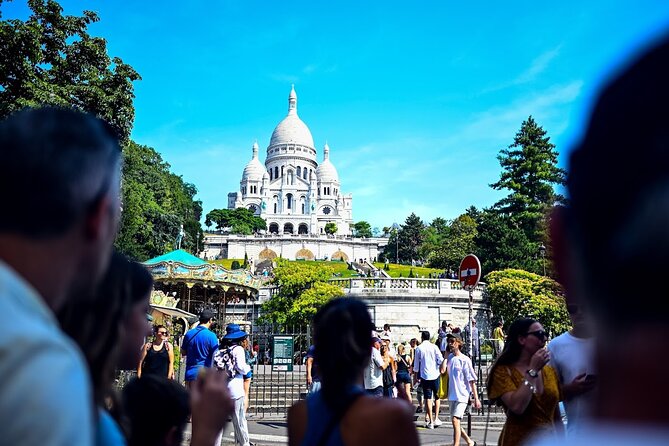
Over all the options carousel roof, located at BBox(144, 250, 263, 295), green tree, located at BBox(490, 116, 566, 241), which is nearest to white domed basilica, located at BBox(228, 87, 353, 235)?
green tree, located at BBox(490, 116, 566, 241)

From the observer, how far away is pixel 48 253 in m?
1.15

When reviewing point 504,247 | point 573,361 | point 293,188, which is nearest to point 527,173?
point 504,247

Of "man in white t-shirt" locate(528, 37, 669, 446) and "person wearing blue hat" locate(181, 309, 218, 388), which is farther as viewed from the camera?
"person wearing blue hat" locate(181, 309, 218, 388)

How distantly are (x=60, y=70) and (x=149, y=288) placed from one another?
65.7ft

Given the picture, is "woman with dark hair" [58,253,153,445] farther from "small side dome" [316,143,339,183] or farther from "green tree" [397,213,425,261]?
"small side dome" [316,143,339,183]

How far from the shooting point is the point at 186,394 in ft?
7.64

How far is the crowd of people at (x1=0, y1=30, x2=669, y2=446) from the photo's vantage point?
2.23ft

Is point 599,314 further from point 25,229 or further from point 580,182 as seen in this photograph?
point 25,229

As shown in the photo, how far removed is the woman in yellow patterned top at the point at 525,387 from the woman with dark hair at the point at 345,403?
1794 mm

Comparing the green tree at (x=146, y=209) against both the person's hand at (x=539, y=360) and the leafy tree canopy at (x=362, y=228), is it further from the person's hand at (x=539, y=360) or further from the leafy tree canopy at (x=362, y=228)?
the leafy tree canopy at (x=362, y=228)

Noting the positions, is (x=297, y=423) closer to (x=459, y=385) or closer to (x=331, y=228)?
(x=459, y=385)

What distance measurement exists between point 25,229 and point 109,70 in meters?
22.0

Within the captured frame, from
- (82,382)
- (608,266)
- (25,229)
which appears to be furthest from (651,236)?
(25,229)

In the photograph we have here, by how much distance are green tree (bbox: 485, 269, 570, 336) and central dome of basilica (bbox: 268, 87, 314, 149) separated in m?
81.9
